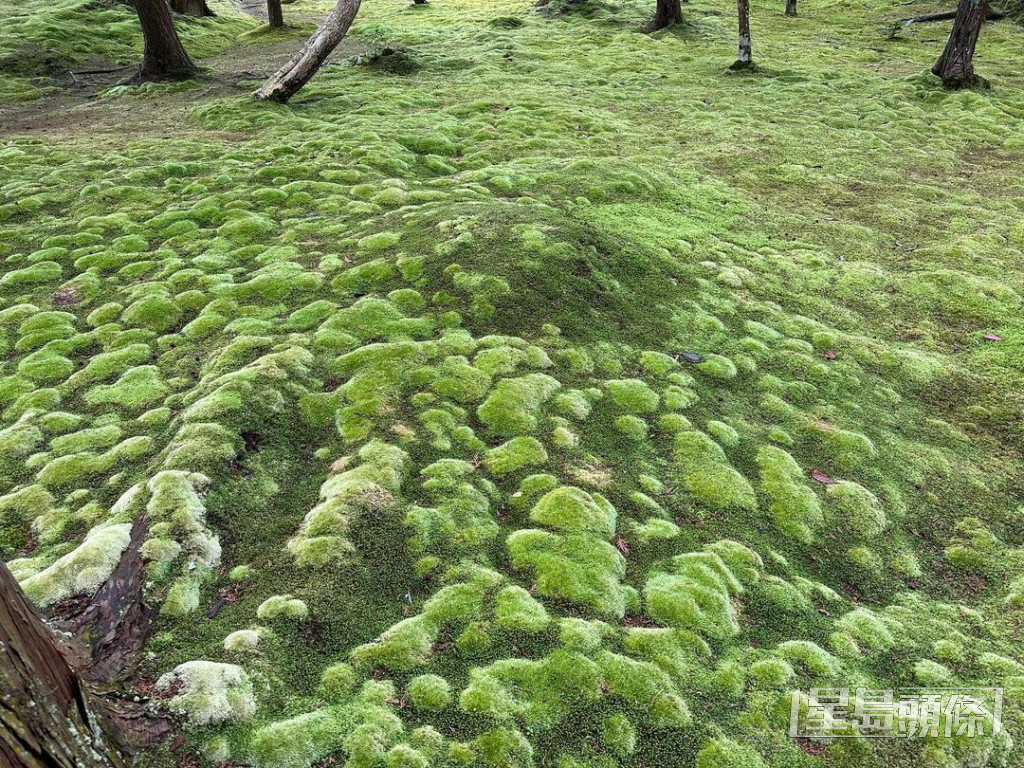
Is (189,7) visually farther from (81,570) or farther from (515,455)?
(81,570)

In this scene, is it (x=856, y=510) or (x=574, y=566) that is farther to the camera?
(x=856, y=510)

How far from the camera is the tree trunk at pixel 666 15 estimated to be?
28016mm

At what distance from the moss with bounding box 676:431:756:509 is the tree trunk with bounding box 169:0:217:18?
3449cm

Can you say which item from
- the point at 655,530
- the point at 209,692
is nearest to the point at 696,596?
the point at 655,530

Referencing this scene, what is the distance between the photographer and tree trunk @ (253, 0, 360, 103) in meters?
17.8

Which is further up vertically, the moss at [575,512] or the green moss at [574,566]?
the moss at [575,512]

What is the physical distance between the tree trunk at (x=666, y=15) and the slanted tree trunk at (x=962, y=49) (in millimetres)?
11540

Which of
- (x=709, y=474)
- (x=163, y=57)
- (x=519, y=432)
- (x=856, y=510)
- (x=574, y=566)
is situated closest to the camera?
(x=574, y=566)

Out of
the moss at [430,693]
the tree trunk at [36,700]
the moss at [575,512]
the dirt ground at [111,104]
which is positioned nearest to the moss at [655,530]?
the moss at [575,512]

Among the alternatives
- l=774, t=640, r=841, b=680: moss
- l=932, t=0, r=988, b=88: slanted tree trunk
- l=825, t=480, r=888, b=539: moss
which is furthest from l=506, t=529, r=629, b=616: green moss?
l=932, t=0, r=988, b=88: slanted tree trunk

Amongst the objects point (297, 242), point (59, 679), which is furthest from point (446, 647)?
point (297, 242)

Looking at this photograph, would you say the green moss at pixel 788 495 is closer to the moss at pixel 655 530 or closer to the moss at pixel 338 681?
the moss at pixel 655 530

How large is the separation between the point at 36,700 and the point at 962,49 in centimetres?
2532

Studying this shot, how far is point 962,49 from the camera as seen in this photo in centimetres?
1944
